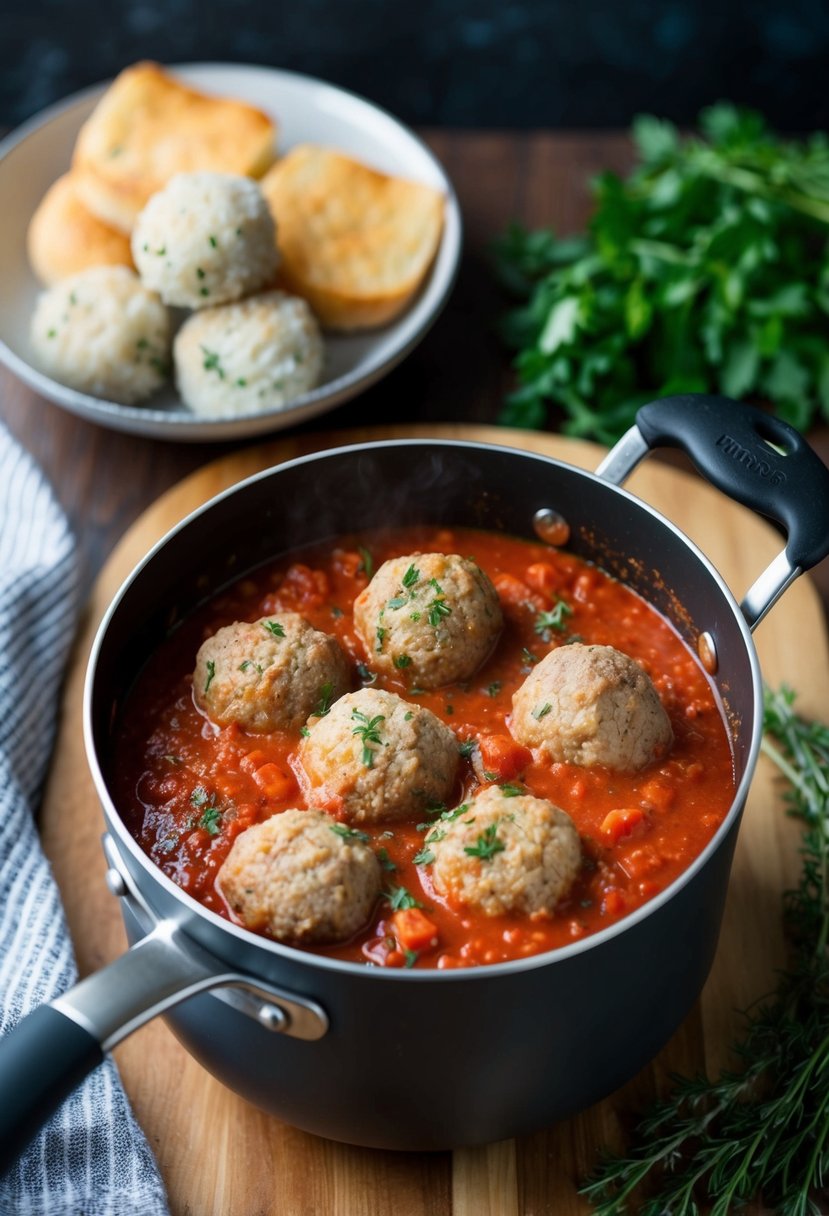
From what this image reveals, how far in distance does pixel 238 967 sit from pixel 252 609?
1.12m

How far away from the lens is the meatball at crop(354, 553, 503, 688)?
2.74m

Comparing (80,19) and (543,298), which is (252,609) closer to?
(543,298)

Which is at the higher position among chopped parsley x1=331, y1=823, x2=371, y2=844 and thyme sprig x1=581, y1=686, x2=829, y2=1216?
chopped parsley x1=331, y1=823, x2=371, y2=844

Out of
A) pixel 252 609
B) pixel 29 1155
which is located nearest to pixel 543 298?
pixel 252 609

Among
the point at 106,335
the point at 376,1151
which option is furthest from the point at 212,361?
→ the point at 376,1151

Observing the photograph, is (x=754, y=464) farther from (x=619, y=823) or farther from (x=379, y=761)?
(x=379, y=761)

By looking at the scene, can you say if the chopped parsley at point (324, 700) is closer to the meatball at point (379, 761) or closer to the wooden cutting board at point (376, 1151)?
the meatball at point (379, 761)

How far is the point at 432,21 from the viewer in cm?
668

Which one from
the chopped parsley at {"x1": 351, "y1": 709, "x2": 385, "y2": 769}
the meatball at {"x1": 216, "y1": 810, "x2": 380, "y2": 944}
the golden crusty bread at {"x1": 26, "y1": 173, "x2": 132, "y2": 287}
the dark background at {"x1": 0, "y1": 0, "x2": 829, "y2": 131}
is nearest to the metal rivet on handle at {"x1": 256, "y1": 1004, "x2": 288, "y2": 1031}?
the meatball at {"x1": 216, "y1": 810, "x2": 380, "y2": 944}

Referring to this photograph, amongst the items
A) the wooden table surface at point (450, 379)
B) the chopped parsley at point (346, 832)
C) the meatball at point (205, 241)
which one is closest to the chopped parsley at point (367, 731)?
the chopped parsley at point (346, 832)

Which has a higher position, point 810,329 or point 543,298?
point 543,298

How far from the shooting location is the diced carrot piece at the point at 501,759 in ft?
8.56

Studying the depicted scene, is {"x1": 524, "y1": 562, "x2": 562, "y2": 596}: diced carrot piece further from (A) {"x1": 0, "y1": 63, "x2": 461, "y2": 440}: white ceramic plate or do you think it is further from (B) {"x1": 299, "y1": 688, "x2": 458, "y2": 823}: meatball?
(A) {"x1": 0, "y1": 63, "x2": 461, "y2": 440}: white ceramic plate

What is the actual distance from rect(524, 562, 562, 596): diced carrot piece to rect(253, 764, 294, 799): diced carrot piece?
2.55 ft
